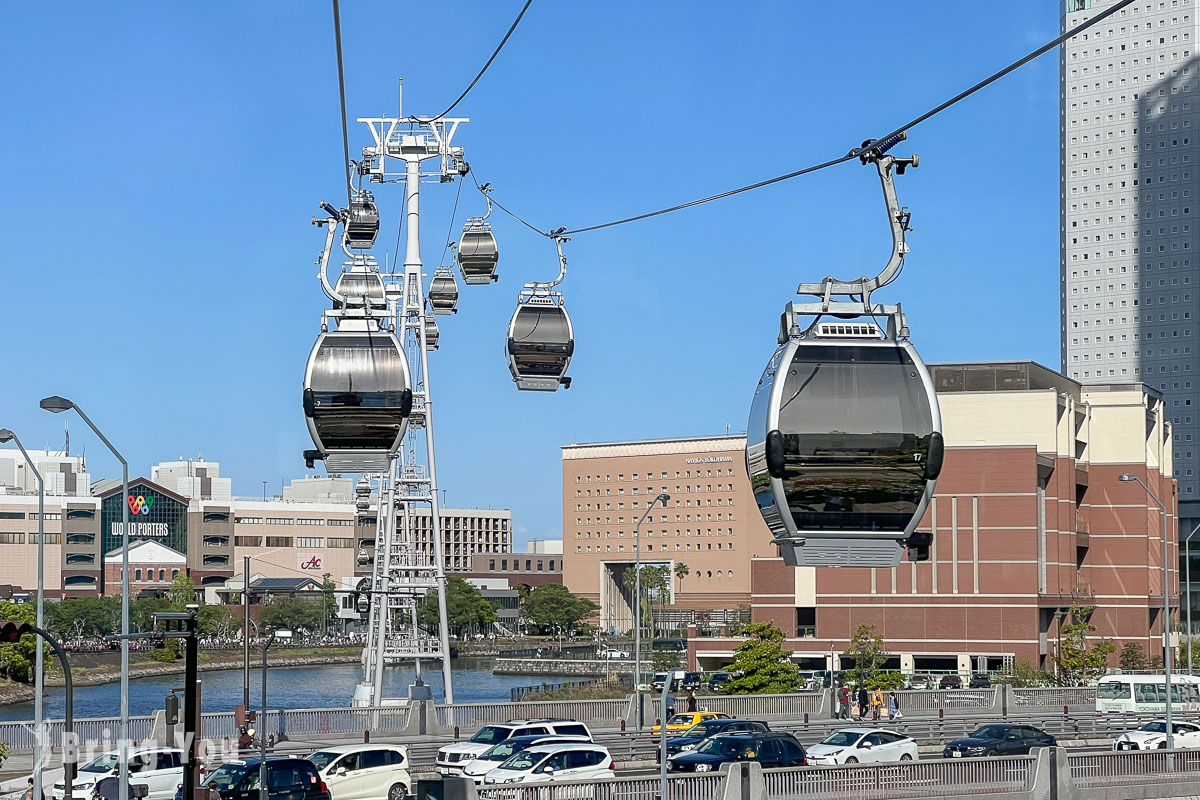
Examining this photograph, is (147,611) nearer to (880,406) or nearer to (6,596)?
(6,596)

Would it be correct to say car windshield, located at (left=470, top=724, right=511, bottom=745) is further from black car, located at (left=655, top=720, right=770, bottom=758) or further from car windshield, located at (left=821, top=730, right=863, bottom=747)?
car windshield, located at (left=821, top=730, right=863, bottom=747)

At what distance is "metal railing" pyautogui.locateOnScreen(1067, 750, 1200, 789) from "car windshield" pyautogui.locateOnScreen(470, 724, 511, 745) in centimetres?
1400

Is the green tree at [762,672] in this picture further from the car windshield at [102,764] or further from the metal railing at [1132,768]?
the car windshield at [102,764]

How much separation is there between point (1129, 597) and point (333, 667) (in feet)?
289

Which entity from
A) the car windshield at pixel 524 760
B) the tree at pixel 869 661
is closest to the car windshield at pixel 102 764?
the car windshield at pixel 524 760

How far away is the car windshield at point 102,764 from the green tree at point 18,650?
226 feet

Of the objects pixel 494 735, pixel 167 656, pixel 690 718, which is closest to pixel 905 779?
pixel 494 735

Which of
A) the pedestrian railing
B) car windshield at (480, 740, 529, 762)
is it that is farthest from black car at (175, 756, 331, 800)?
the pedestrian railing

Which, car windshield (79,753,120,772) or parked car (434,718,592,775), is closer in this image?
car windshield (79,753,120,772)

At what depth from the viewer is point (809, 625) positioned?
320 feet

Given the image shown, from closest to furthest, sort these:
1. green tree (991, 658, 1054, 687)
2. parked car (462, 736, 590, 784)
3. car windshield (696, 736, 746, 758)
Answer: parked car (462, 736, 590, 784) < car windshield (696, 736, 746, 758) < green tree (991, 658, 1054, 687)

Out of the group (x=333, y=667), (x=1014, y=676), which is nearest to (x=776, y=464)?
(x=1014, y=676)

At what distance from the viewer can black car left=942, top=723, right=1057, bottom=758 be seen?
42.7 m

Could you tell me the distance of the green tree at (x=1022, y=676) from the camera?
7800cm
